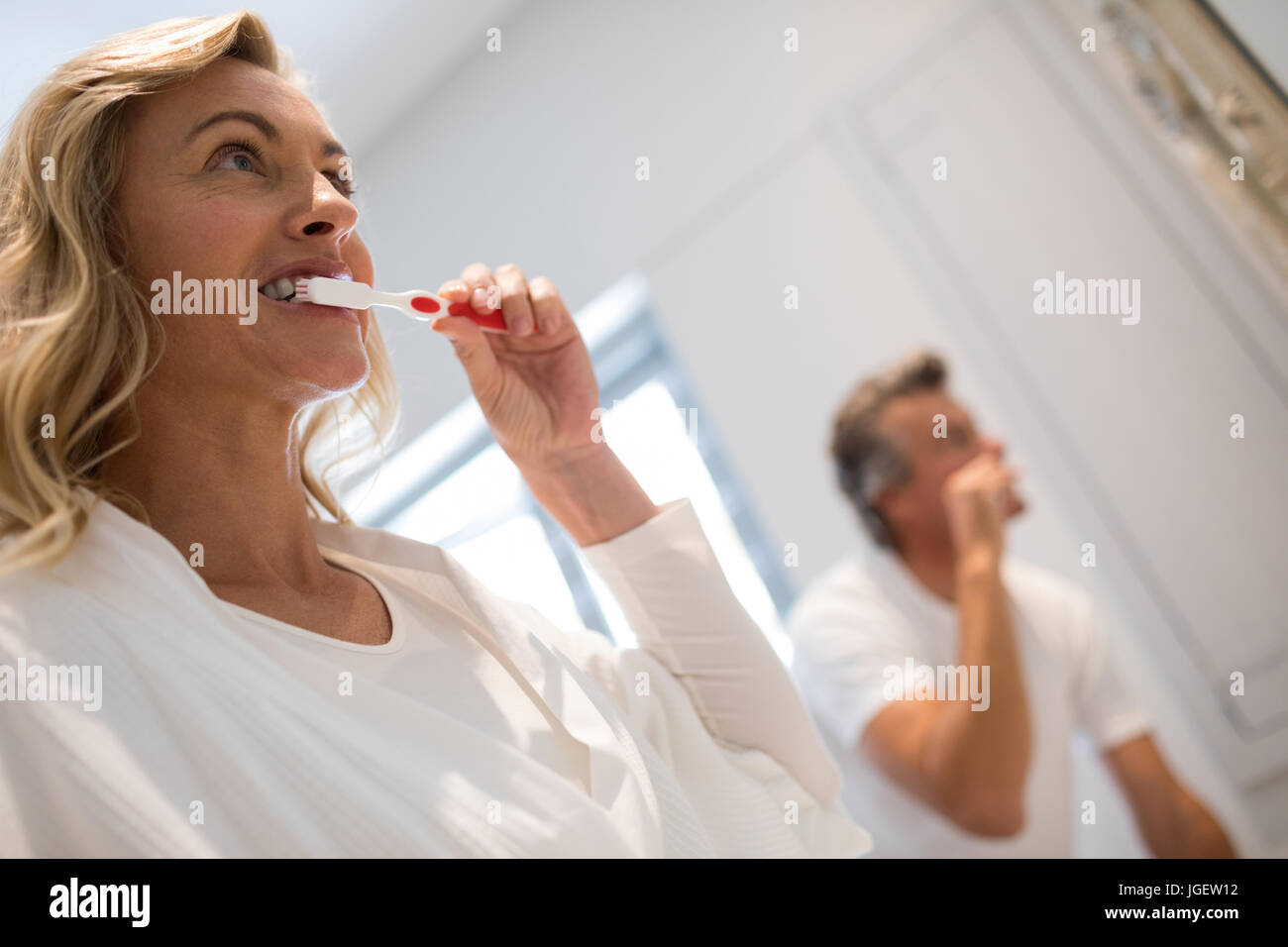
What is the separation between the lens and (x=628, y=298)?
2.28 m

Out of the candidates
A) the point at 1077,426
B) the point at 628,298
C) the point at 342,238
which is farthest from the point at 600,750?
the point at 628,298

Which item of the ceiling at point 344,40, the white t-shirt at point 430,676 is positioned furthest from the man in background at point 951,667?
the ceiling at point 344,40

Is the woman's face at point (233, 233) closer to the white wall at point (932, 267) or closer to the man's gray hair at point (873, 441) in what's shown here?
the man's gray hair at point (873, 441)

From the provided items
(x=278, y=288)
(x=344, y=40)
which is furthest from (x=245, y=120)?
(x=344, y=40)

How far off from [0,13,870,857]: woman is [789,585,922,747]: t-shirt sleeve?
47cm

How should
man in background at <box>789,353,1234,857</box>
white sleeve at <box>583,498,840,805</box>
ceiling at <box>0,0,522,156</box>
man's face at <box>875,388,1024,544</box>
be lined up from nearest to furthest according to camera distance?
white sleeve at <box>583,498,840,805</box>
man in background at <box>789,353,1234,857</box>
man's face at <box>875,388,1024,544</box>
ceiling at <box>0,0,522,156</box>

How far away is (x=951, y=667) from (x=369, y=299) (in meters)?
1.03

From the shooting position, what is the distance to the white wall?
1536 mm

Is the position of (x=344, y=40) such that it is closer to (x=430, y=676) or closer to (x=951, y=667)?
(x=951, y=667)


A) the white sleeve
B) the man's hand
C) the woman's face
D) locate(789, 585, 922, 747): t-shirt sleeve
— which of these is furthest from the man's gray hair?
the woman's face

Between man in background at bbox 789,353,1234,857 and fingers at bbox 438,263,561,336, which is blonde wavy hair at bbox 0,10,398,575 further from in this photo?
man in background at bbox 789,353,1234,857

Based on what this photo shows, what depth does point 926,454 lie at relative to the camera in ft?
5.03

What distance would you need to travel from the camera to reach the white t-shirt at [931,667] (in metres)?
1.24
